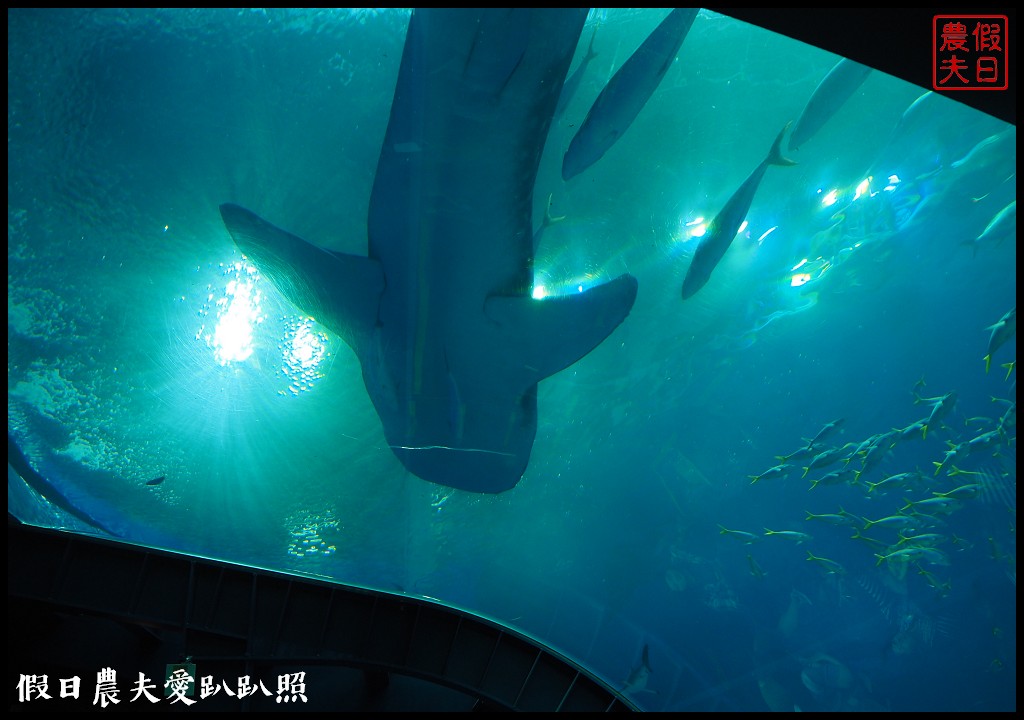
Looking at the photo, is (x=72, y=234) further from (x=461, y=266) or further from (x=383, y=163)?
(x=461, y=266)

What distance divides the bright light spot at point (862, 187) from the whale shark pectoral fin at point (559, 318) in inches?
206

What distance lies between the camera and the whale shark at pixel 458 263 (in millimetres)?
3102

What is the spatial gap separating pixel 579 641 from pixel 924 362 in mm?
12262

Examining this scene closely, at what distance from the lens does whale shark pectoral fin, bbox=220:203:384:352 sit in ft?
13.5

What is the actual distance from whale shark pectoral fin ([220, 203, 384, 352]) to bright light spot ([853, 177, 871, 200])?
7.16 meters

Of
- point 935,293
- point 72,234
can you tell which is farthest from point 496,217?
point 935,293

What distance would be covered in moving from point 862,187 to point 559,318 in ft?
19.2

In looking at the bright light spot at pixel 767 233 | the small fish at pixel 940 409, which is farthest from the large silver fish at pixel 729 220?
the small fish at pixel 940 409

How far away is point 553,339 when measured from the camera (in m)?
4.99

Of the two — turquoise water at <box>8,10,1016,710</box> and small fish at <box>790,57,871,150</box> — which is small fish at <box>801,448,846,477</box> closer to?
turquoise water at <box>8,10,1016,710</box>

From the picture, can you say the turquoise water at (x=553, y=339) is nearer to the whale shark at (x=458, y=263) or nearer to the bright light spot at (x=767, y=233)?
the bright light spot at (x=767, y=233)

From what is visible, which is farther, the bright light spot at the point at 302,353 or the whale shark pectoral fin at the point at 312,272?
the bright light spot at the point at 302,353

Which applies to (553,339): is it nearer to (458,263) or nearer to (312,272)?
(458,263)

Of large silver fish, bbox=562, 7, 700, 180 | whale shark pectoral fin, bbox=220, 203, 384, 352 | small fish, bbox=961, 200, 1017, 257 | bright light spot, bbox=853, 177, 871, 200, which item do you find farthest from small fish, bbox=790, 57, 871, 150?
small fish, bbox=961, 200, 1017, 257
